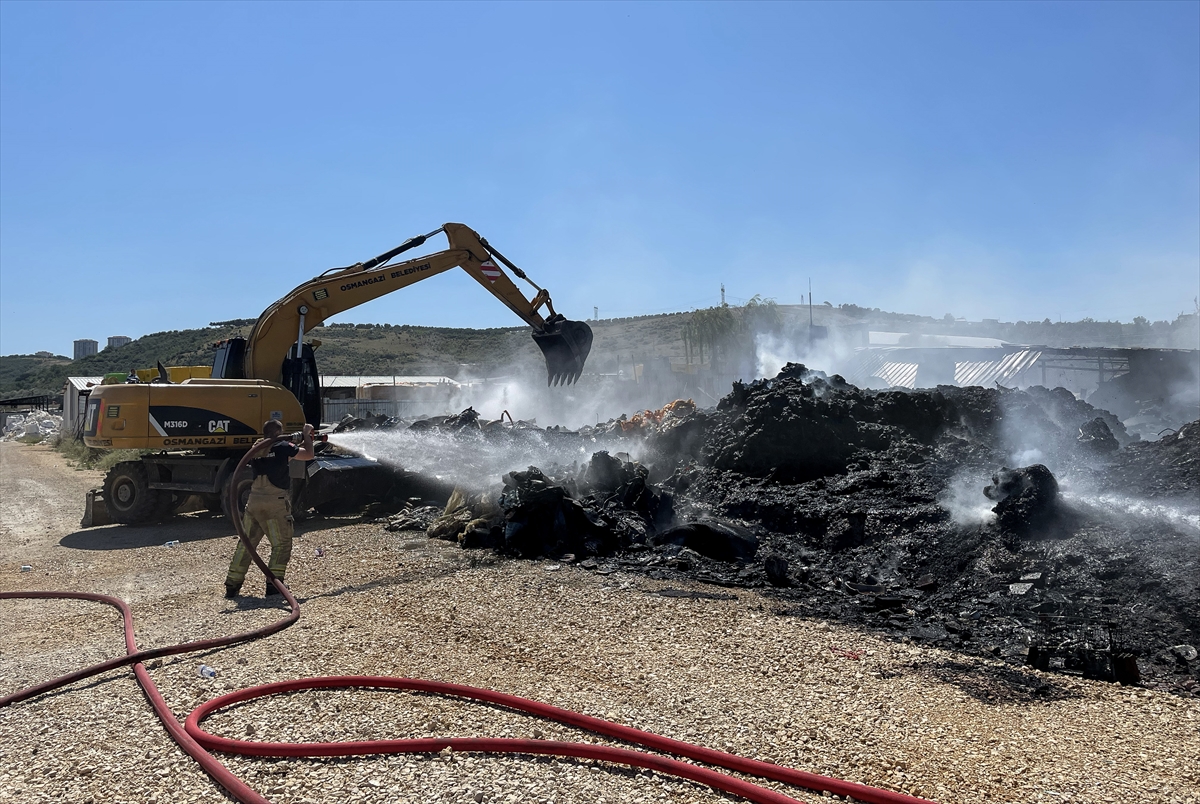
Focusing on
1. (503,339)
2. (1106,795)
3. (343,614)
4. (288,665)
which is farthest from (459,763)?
(503,339)

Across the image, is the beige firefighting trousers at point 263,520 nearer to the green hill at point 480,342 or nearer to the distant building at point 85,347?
the green hill at point 480,342

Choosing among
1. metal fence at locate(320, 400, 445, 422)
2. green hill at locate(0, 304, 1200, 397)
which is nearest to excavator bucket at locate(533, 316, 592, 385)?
metal fence at locate(320, 400, 445, 422)

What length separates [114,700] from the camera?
17.4 ft

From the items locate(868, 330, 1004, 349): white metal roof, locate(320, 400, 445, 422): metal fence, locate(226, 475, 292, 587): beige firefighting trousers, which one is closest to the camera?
locate(226, 475, 292, 587): beige firefighting trousers

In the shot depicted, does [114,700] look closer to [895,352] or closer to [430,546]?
[430,546]

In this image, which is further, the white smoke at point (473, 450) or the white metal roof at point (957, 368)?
the white metal roof at point (957, 368)

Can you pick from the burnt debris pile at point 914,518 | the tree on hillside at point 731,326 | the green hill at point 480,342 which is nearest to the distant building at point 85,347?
the green hill at point 480,342

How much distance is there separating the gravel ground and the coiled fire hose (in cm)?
7

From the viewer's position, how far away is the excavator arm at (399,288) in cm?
1423

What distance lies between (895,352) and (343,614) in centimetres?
3765

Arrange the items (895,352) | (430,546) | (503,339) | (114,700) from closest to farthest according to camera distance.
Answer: (114,700) < (430,546) < (895,352) < (503,339)

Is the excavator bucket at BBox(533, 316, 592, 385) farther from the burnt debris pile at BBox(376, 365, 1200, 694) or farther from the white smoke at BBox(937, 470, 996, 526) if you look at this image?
the white smoke at BBox(937, 470, 996, 526)

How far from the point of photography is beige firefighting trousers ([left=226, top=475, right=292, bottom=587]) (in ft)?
27.6

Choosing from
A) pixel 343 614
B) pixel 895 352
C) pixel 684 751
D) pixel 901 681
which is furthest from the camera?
pixel 895 352
